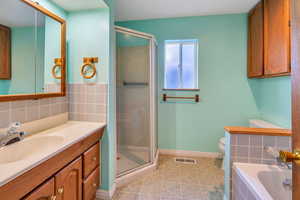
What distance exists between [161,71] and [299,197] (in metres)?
2.43

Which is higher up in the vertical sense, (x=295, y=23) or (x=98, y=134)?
(x=295, y=23)

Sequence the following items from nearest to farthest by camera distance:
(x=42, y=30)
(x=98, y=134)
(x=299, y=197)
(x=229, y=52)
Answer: (x=299, y=197) < (x=42, y=30) < (x=98, y=134) < (x=229, y=52)

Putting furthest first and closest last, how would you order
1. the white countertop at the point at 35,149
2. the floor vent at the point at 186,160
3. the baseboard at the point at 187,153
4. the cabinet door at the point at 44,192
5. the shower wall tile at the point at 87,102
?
the baseboard at the point at 187,153 → the floor vent at the point at 186,160 → the shower wall tile at the point at 87,102 → the cabinet door at the point at 44,192 → the white countertop at the point at 35,149

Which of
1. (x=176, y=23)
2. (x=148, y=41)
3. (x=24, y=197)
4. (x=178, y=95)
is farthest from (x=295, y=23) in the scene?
(x=176, y=23)

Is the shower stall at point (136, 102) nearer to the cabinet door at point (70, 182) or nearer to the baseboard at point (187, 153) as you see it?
the baseboard at point (187, 153)

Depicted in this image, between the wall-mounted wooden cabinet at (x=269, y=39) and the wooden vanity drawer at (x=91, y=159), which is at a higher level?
the wall-mounted wooden cabinet at (x=269, y=39)

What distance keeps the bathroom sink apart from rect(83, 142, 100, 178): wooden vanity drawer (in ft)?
0.95

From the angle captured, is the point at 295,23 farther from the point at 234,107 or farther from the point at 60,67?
the point at 234,107

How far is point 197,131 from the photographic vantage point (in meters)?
2.72

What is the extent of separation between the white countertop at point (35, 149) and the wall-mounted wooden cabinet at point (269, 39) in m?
2.08

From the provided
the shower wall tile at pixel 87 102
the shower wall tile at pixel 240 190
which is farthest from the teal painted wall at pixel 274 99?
the shower wall tile at pixel 87 102

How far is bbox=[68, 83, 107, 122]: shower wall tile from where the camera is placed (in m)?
1.66

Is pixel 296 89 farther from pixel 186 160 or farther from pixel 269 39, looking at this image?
pixel 186 160

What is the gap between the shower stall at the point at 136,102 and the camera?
2217mm
